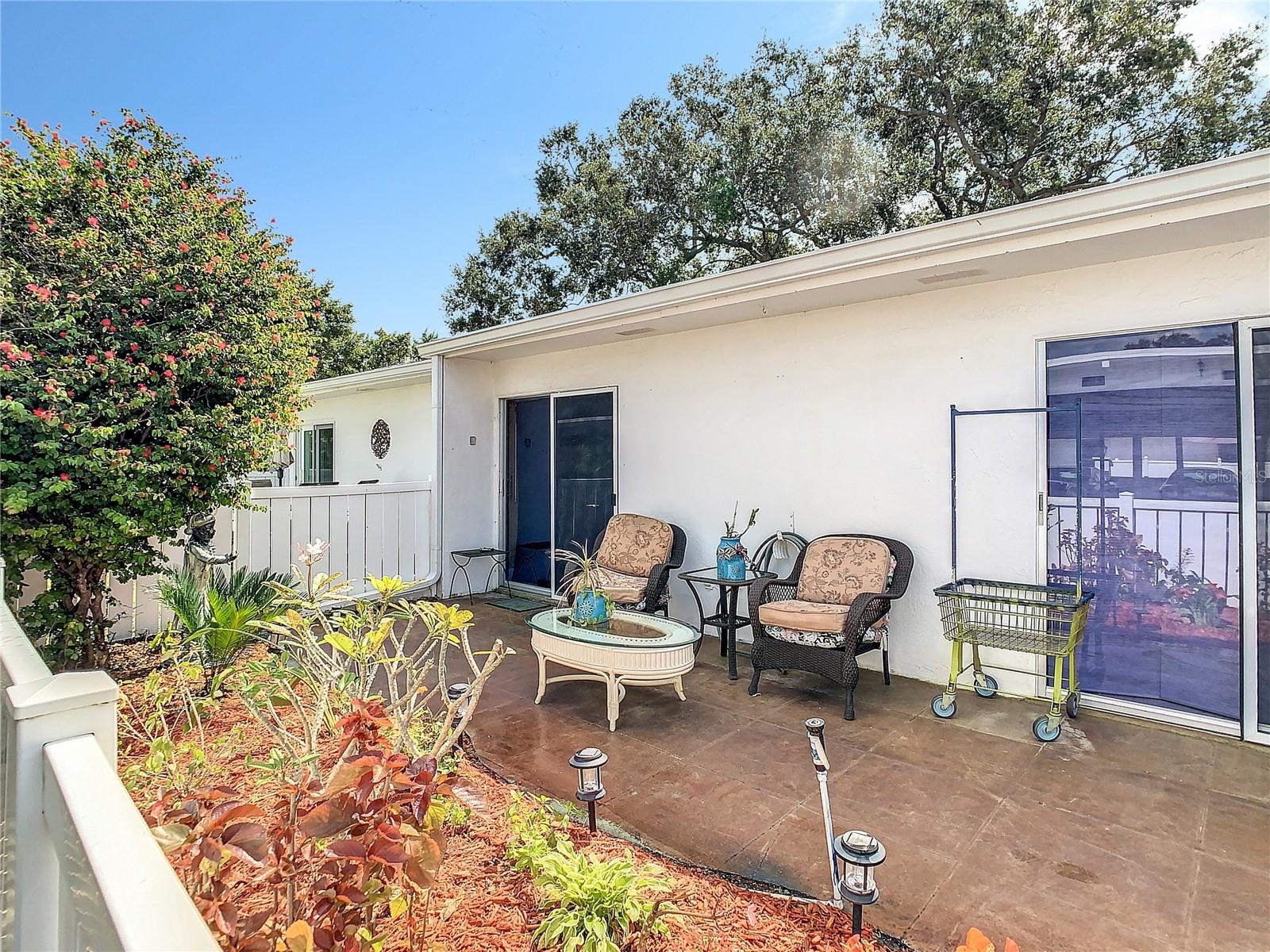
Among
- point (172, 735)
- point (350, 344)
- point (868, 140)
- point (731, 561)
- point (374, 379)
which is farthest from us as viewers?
point (350, 344)

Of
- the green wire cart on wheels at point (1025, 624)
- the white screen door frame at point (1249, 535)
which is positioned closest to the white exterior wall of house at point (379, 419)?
the green wire cart on wheels at point (1025, 624)

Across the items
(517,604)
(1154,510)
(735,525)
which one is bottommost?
(517,604)

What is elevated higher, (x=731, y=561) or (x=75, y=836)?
(x=75, y=836)

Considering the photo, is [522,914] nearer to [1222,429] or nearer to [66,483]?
[66,483]

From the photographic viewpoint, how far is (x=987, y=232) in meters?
3.61

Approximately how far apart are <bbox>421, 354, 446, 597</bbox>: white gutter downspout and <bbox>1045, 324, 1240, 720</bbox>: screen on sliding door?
5.74 metres

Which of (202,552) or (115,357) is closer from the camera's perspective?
(115,357)

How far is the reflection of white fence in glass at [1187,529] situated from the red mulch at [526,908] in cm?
318

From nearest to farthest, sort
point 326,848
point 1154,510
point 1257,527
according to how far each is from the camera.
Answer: point 326,848, point 1257,527, point 1154,510

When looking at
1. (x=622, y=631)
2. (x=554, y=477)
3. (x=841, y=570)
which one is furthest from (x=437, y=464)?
(x=841, y=570)

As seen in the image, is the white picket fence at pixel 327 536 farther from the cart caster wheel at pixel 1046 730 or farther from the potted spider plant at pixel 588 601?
the cart caster wheel at pixel 1046 730

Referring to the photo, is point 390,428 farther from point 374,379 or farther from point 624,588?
point 624,588

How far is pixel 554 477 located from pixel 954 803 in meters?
5.22

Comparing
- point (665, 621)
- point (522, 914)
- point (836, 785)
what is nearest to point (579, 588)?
point (665, 621)
